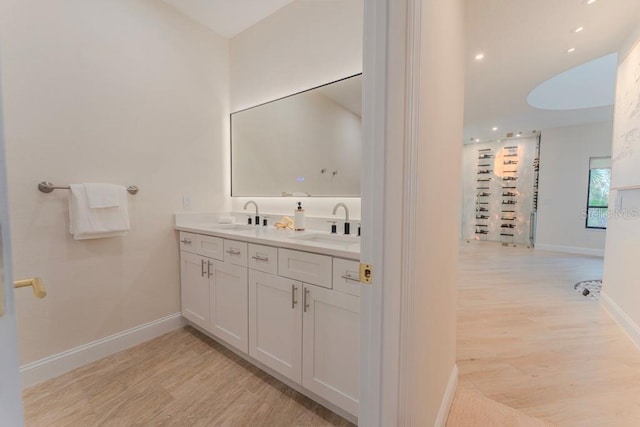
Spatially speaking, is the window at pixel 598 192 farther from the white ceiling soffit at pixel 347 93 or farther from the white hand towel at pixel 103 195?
the white hand towel at pixel 103 195

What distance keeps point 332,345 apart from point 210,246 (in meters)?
1.23

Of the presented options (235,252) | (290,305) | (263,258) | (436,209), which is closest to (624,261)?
(436,209)

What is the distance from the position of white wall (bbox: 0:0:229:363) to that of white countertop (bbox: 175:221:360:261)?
0.26 metres

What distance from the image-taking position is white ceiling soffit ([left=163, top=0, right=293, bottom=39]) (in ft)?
7.76

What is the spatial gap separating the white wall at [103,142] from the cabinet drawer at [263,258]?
107 centimetres

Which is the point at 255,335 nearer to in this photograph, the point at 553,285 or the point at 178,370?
the point at 178,370

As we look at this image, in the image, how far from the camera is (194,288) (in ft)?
7.79

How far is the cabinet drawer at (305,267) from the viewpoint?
58.8 inches

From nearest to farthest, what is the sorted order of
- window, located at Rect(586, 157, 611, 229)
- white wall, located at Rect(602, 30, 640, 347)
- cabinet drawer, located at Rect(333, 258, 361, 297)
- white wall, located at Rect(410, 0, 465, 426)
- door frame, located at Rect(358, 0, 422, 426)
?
door frame, located at Rect(358, 0, 422, 426) < white wall, located at Rect(410, 0, 465, 426) < cabinet drawer, located at Rect(333, 258, 361, 297) < white wall, located at Rect(602, 30, 640, 347) < window, located at Rect(586, 157, 611, 229)

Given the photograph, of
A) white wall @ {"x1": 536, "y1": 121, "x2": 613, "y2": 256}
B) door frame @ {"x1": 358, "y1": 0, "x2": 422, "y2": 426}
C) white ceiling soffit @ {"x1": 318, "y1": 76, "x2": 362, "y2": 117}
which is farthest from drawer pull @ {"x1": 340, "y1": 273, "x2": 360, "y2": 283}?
white wall @ {"x1": 536, "y1": 121, "x2": 613, "y2": 256}

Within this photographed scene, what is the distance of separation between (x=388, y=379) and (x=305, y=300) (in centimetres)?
77

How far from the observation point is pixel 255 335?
1854mm

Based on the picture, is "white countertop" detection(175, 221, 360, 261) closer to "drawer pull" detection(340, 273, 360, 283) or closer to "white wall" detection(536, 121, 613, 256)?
"drawer pull" detection(340, 273, 360, 283)

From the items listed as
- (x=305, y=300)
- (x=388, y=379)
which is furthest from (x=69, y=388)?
(x=388, y=379)
